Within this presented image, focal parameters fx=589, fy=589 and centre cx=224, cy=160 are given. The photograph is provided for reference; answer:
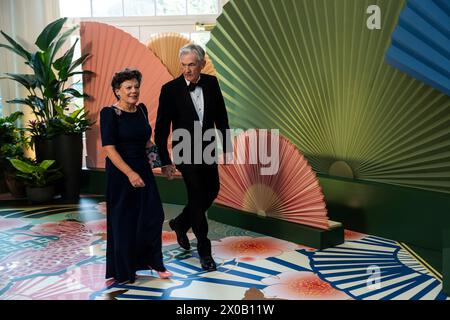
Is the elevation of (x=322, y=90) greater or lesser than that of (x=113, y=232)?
greater

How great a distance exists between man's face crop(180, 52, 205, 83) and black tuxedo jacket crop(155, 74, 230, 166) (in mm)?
56

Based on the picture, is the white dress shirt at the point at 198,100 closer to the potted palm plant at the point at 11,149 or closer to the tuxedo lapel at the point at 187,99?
the tuxedo lapel at the point at 187,99

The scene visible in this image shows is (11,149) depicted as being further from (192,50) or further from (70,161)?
(192,50)

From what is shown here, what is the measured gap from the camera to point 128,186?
2.91 meters

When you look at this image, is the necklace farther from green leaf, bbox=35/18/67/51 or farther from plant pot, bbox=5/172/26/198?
plant pot, bbox=5/172/26/198

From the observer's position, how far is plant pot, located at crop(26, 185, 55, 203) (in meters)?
4.84

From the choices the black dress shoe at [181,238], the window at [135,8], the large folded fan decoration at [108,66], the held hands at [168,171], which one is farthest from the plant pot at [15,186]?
the held hands at [168,171]

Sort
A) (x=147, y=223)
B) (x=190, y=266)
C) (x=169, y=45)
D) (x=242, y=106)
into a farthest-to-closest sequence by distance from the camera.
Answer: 1. (x=169, y=45)
2. (x=242, y=106)
3. (x=190, y=266)
4. (x=147, y=223)

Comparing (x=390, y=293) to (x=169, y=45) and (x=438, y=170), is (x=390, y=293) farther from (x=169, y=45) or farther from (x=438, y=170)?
(x=169, y=45)

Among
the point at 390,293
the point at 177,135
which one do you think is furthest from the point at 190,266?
the point at 390,293

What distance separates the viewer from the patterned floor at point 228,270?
9.41ft

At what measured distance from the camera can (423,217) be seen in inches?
137

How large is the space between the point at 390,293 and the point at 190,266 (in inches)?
42.6

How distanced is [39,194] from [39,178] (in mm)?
136
